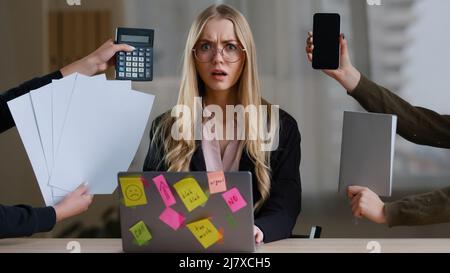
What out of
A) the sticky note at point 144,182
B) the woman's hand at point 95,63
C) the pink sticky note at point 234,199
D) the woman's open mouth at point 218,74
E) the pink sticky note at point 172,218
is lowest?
the pink sticky note at point 172,218

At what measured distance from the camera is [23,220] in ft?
4.99

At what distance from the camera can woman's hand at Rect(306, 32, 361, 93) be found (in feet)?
5.79

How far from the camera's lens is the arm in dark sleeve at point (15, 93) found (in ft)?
5.65

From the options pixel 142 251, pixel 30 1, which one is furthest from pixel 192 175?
pixel 30 1

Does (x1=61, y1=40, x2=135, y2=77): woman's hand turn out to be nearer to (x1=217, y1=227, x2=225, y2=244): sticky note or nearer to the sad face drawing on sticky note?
the sad face drawing on sticky note

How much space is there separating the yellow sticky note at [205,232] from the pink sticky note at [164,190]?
2.6 inches

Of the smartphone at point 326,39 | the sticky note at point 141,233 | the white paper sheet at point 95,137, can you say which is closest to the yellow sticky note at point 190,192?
the sticky note at point 141,233

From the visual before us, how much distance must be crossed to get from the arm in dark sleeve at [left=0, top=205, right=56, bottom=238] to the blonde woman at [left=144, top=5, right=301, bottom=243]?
336 mm

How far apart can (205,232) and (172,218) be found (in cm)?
8

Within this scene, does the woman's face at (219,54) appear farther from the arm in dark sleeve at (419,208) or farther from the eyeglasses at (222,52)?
the arm in dark sleeve at (419,208)

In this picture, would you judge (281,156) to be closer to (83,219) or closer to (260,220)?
(260,220)

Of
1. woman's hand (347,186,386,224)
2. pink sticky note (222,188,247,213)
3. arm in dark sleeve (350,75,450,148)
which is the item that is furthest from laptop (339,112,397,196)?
pink sticky note (222,188,247,213)

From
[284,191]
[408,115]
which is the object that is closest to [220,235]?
[284,191]

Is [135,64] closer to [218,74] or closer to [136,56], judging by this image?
[136,56]
